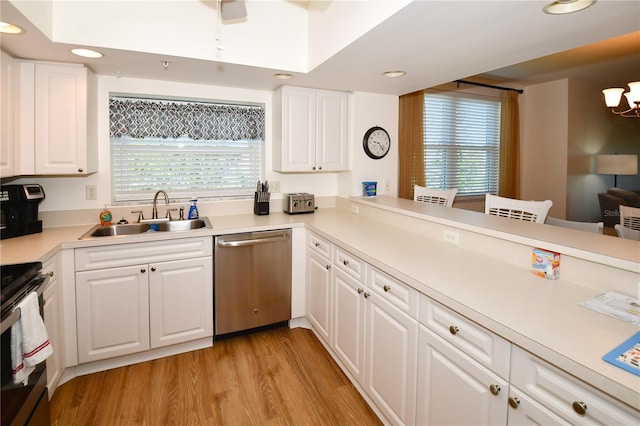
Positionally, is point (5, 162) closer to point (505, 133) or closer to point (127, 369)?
point (127, 369)

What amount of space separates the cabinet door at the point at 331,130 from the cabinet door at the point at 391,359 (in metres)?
1.66

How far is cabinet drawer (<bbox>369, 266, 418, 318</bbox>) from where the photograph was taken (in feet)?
5.20

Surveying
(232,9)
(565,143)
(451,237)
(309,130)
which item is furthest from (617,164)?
(232,9)

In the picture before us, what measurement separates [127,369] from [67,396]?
0.36 metres

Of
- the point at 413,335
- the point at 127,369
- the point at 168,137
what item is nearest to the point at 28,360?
the point at 127,369

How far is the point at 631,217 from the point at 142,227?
4.23 meters

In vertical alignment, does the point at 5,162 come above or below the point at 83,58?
below

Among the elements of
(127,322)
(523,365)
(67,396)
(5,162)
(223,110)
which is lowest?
(67,396)

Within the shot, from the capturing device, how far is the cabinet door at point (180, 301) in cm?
245

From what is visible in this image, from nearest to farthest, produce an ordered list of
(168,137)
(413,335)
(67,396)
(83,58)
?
1. (413,335)
2. (67,396)
3. (83,58)
4. (168,137)

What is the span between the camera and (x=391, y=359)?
1.74 meters

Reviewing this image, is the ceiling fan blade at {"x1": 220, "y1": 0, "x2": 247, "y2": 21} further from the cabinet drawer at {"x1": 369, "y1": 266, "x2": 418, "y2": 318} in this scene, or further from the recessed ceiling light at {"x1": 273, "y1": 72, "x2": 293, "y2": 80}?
the cabinet drawer at {"x1": 369, "y1": 266, "x2": 418, "y2": 318}

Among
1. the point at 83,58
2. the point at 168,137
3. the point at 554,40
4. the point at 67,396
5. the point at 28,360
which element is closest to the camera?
the point at 28,360

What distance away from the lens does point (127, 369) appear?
2.41m
